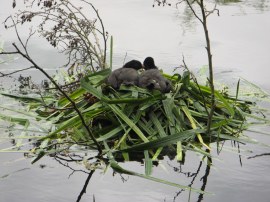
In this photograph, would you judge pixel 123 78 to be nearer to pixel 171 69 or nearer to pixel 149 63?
pixel 149 63

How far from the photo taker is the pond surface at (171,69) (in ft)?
Answer: 11.3

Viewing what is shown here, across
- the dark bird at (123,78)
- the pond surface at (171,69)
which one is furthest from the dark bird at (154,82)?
the pond surface at (171,69)

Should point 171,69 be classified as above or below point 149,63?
below

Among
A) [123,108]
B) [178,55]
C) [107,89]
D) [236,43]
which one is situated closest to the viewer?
[123,108]

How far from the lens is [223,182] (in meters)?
3.60

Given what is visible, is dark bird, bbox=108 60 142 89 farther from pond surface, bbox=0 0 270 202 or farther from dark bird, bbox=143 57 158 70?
pond surface, bbox=0 0 270 202

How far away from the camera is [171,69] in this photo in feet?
21.4

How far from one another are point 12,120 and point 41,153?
0.73 meters

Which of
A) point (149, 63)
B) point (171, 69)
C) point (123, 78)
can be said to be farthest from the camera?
point (171, 69)

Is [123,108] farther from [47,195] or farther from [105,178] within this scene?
[47,195]

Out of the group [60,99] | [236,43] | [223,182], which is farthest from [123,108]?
[236,43]

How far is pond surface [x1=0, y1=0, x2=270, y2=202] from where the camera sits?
11.3ft

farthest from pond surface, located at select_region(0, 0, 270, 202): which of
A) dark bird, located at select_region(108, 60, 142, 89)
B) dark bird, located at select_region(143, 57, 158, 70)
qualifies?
dark bird, located at select_region(108, 60, 142, 89)

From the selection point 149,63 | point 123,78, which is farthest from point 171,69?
point 123,78
